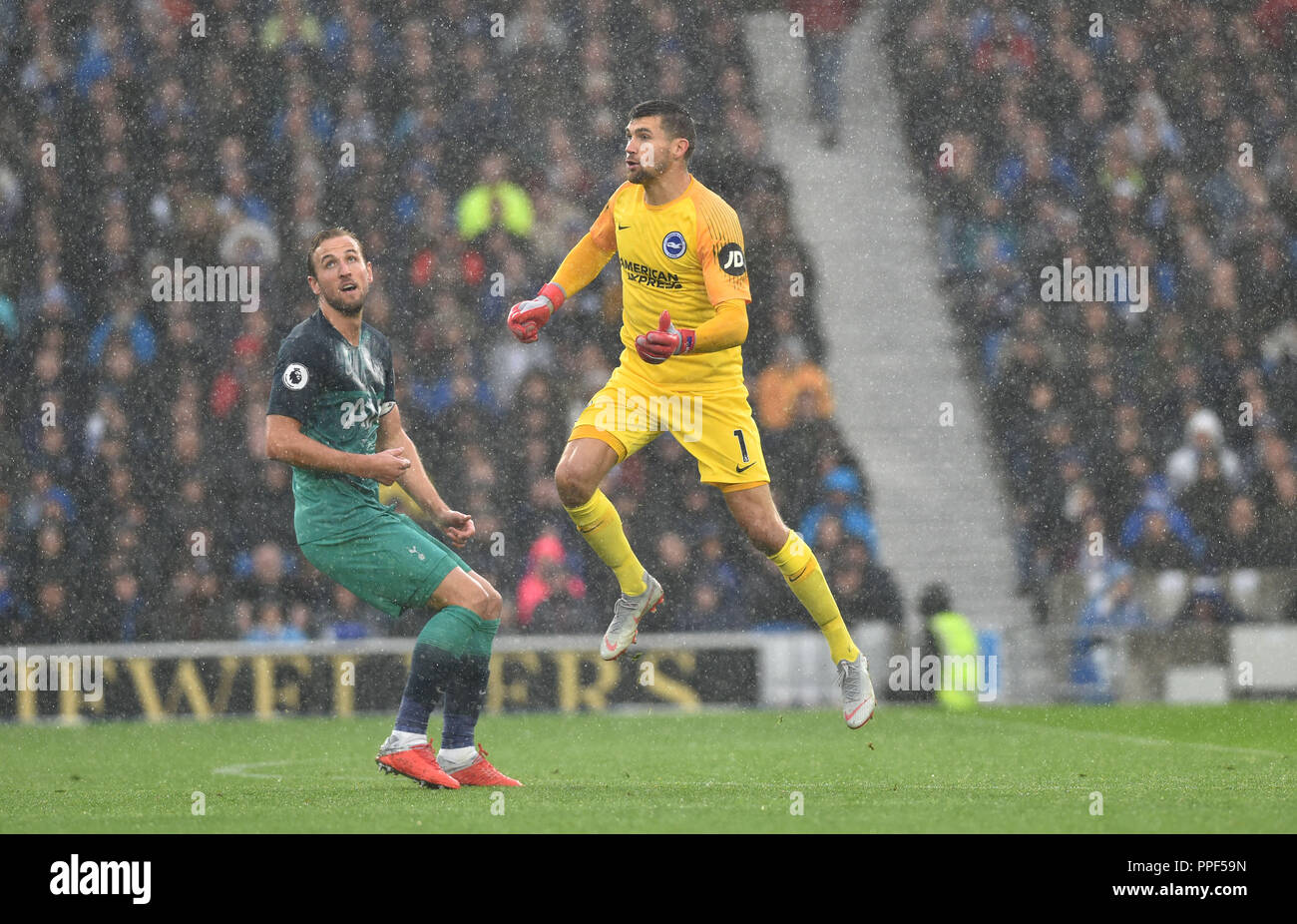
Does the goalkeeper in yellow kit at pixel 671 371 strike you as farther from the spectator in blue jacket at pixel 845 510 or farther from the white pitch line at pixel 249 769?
the spectator in blue jacket at pixel 845 510

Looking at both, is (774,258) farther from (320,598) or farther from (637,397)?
(637,397)

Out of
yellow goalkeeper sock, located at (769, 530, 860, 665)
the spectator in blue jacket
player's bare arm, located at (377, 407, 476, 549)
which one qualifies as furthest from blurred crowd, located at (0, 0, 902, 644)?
player's bare arm, located at (377, 407, 476, 549)

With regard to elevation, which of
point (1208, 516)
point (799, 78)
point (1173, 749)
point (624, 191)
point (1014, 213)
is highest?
point (799, 78)

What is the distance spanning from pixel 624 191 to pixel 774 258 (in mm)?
7166

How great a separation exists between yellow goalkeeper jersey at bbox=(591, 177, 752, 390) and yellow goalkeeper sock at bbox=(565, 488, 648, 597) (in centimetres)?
57

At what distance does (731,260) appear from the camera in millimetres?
7309

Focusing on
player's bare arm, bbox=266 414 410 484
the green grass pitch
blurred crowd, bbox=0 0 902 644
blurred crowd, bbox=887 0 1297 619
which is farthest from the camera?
blurred crowd, bbox=887 0 1297 619

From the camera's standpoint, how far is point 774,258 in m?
14.7

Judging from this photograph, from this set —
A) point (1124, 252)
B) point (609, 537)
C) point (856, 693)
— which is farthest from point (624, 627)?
point (1124, 252)

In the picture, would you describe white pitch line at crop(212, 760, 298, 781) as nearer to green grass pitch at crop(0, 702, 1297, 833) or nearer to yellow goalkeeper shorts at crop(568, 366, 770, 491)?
green grass pitch at crop(0, 702, 1297, 833)

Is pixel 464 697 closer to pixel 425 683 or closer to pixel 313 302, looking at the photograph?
pixel 425 683

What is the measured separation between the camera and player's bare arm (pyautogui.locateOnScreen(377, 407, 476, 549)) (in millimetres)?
7008

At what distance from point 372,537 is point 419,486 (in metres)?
0.28

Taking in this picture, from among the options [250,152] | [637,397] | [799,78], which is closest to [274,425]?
[637,397]
